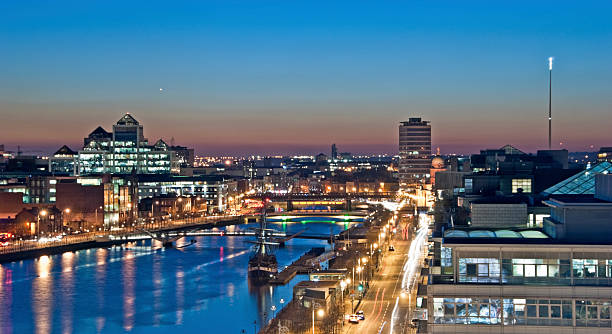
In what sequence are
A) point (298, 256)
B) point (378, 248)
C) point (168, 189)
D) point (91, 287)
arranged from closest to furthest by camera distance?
point (91, 287), point (378, 248), point (298, 256), point (168, 189)

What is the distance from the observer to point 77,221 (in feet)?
227

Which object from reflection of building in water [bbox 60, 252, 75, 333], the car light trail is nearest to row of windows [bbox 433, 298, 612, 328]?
reflection of building in water [bbox 60, 252, 75, 333]

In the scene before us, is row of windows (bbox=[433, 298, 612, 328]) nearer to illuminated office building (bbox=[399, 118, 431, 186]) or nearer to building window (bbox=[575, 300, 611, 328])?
building window (bbox=[575, 300, 611, 328])

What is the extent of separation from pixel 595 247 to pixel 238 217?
69803 mm

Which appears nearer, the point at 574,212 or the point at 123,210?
the point at 574,212

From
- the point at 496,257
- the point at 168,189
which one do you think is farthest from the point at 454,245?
the point at 168,189

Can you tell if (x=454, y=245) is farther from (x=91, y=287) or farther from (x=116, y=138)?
(x=116, y=138)

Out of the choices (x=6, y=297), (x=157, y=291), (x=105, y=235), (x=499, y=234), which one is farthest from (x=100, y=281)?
(x=499, y=234)

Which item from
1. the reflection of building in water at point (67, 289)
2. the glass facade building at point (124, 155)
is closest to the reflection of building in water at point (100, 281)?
the reflection of building in water at point (67, 289)

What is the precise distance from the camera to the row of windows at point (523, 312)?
14836 millimetres

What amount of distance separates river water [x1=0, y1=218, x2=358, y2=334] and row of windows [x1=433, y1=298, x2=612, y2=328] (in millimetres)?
17899

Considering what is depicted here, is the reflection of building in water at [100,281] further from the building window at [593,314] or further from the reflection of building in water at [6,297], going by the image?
the building window at [593,314]

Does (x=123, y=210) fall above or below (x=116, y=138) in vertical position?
below

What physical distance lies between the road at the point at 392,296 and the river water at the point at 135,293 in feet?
14.7
